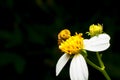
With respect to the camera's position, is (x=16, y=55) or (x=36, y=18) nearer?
(x=16, y=55)

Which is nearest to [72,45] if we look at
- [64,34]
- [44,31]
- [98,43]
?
[64,34]

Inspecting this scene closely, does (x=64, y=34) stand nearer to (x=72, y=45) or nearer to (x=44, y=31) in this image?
(x=72, y=45)

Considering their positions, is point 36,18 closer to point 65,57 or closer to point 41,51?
point 41,51

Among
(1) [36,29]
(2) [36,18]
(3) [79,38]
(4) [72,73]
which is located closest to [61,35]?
(3) [79,38]

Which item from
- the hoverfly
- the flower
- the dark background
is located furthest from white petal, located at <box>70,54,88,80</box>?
the dark background

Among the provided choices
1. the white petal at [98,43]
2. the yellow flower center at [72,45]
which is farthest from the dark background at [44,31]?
the white petal at [98,43]
